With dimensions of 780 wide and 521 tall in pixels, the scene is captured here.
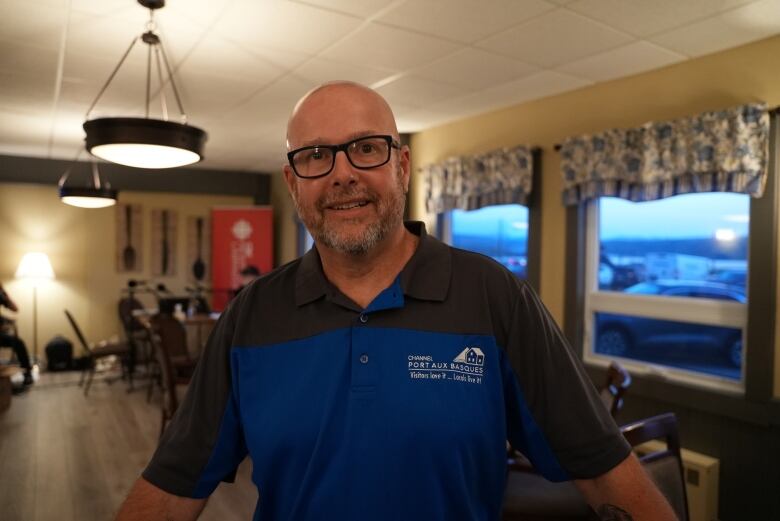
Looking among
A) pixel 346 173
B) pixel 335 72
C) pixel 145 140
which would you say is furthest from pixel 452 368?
pixel 335 72

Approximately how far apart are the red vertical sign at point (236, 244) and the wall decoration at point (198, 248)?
21cm

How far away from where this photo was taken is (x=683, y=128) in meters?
3.14

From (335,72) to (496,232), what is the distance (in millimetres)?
2086

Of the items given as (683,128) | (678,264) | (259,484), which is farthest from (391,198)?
(678,264)

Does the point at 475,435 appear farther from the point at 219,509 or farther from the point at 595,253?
the point at 595,253

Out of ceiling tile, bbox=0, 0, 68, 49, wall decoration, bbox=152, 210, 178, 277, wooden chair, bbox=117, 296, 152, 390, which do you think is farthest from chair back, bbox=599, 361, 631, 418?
wall decoration, bbox=152, 210, 178, 277

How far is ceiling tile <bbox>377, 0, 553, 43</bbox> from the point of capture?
249 centimetres

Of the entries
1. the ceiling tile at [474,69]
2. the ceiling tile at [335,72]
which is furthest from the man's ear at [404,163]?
the ceiling tile at [335,72]

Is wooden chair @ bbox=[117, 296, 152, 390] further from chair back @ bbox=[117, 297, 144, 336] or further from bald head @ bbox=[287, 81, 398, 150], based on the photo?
bald head @ bbox=[287, 81, 398, 150]

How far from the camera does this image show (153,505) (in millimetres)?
1045

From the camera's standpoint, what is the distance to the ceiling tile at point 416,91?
3737 millimetres

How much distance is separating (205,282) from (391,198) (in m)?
7.68

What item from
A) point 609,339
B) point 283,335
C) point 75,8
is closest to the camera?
point 283,335

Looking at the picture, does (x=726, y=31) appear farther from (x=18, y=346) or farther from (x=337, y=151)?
(x=18, y=346)
